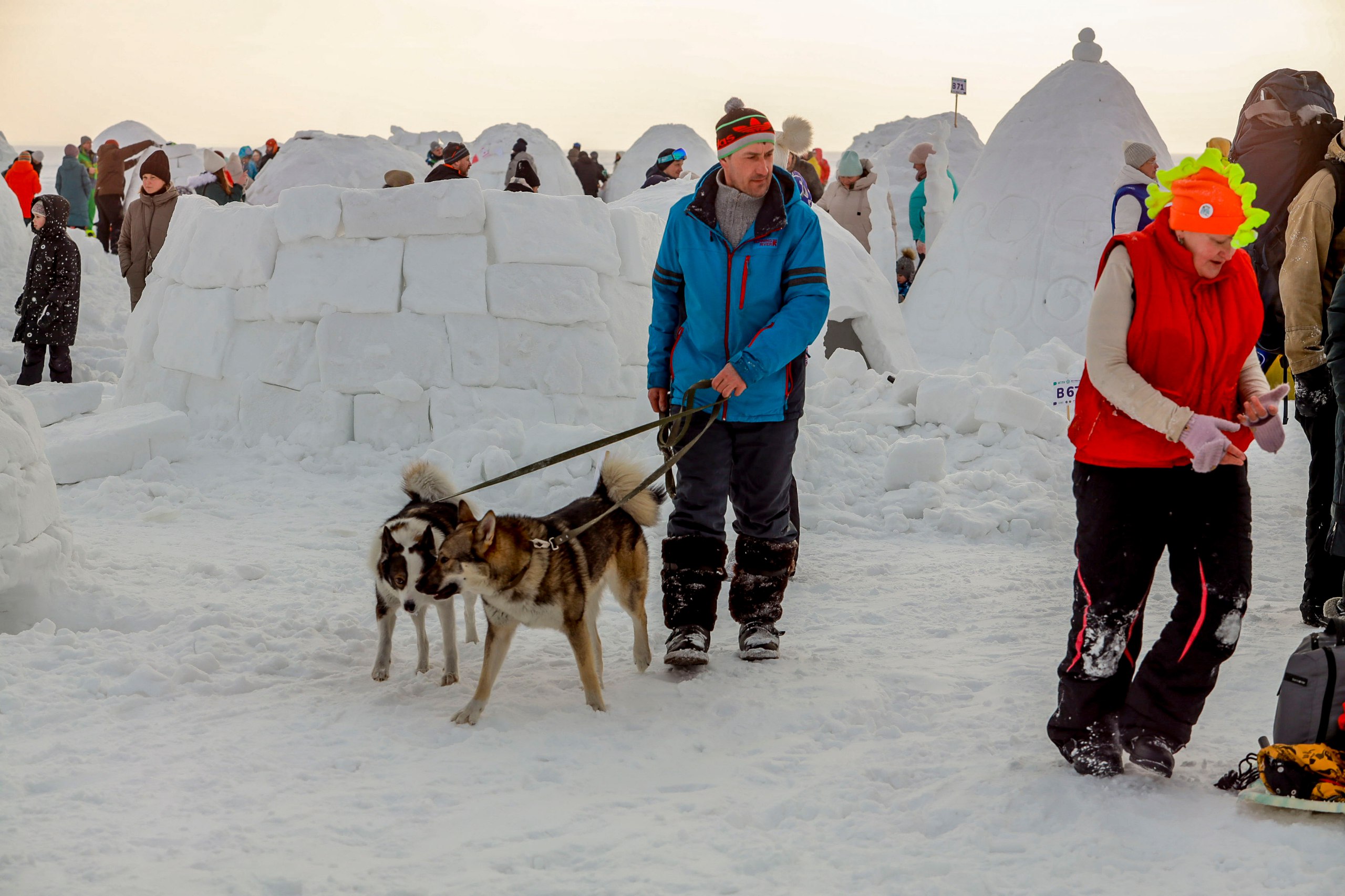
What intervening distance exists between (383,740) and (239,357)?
512 centimetres

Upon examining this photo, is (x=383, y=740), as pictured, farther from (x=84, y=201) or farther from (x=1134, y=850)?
(x=84, y=201)

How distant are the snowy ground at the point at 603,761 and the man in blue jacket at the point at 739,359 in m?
0.26

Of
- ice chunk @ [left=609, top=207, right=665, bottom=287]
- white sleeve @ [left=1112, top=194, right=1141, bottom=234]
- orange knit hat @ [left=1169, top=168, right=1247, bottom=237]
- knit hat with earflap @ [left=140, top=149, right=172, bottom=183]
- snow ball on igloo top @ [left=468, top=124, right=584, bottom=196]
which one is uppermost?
snow ball on igloo top @ [left=468, top=124, right=584, bottom=196]

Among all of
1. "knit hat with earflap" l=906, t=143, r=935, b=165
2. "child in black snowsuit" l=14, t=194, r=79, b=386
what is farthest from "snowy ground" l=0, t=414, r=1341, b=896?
"knit hat with earflap" l=906, t=143, r=935, b=165

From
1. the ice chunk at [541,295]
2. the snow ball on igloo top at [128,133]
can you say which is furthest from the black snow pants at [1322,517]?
the snow ball on igloo top at [128,133]

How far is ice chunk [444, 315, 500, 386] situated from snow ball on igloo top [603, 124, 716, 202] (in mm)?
16072

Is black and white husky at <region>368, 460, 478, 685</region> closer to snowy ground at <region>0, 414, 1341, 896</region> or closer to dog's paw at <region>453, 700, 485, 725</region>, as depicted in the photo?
snowy ground at <region>0, 414, 1341, 896</region>

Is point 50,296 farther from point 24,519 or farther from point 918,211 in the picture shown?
point 918,211

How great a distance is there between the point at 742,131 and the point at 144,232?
25.2 feet

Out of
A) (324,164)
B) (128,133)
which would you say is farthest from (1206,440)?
(128,133)

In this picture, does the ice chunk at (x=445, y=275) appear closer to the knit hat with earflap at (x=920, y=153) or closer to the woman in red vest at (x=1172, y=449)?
the woman in red vest at (x=1172, y=449)

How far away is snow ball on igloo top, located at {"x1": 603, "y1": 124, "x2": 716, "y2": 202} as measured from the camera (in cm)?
2325

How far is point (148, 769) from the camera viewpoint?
9.71 feet

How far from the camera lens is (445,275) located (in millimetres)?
7273
